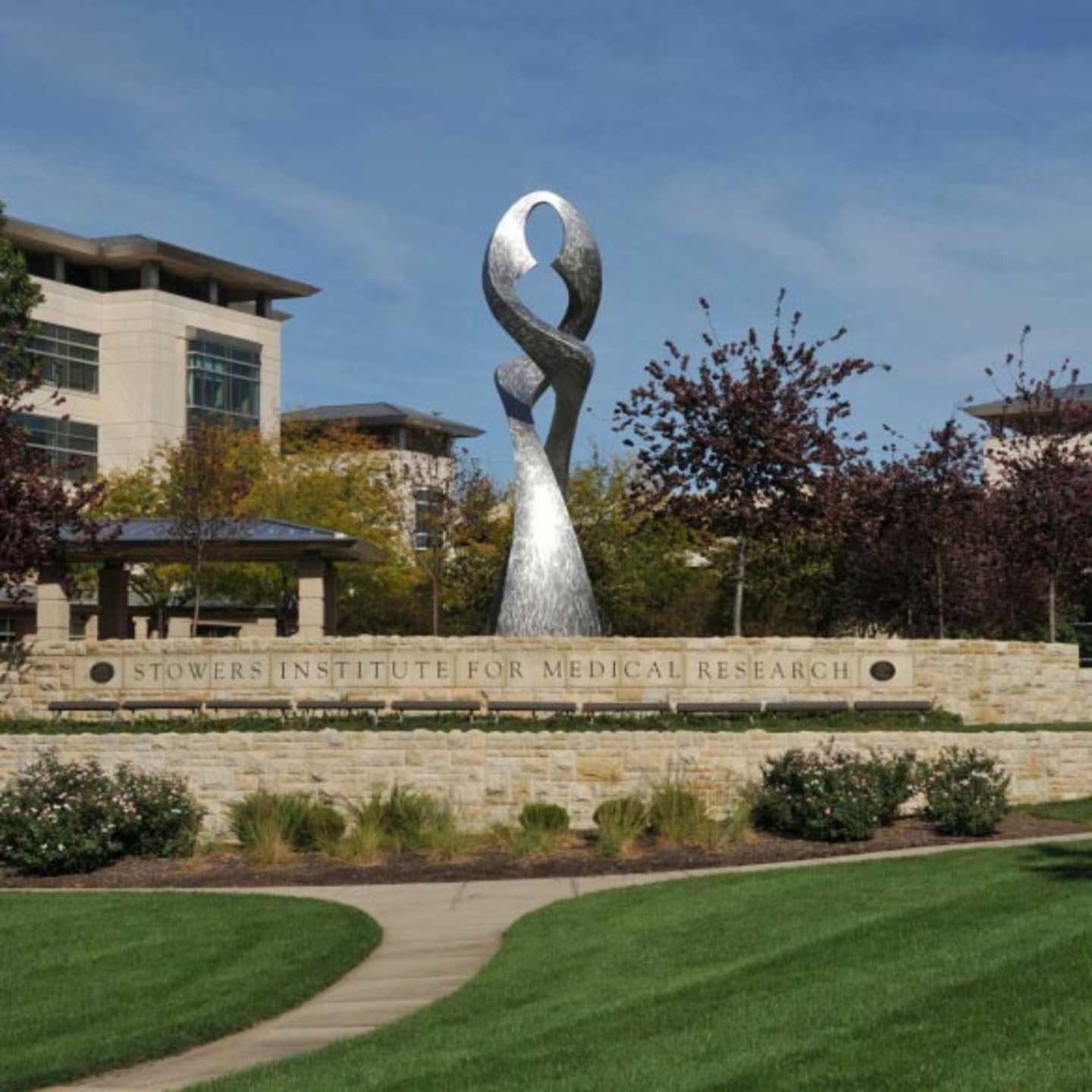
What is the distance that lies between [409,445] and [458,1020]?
83123 mm

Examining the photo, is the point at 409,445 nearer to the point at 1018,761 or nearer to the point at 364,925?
the point at 1018,761

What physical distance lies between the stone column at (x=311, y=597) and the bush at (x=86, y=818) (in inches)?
477

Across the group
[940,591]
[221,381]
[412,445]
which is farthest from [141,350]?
[940,591]

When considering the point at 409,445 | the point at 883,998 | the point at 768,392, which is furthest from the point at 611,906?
the point at 409,445

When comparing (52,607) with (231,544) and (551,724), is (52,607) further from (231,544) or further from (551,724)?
(551,724)

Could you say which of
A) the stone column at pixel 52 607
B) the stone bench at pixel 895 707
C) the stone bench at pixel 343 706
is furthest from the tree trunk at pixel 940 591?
the stone column at pixel 52 607

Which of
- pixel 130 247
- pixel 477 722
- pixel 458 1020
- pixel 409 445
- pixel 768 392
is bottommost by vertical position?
pixel 458 1020

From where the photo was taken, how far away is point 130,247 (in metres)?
77.6

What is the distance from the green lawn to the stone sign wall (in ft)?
40.3

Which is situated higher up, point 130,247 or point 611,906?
point 130,247

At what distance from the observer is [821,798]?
830 inches

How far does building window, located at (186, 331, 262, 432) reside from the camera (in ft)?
262

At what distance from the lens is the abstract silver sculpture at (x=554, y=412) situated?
29422 mm

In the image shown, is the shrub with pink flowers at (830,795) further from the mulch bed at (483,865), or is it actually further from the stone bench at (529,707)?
the stone bench at (529,707)
